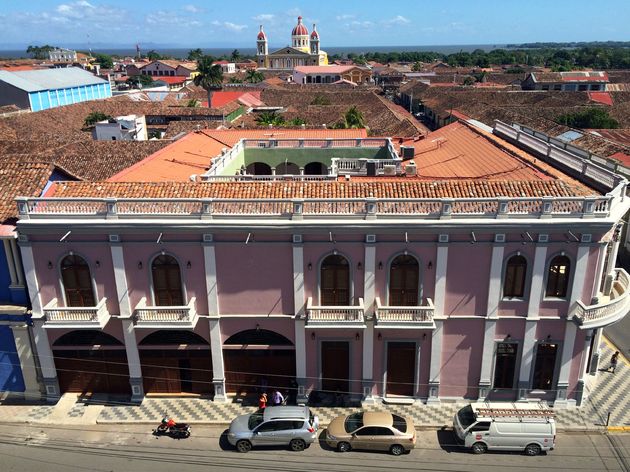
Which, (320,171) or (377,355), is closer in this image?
(377,355)

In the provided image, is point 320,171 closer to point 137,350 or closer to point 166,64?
point 137,350

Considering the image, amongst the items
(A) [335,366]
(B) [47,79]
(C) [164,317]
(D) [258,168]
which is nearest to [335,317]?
(A) [335,366]

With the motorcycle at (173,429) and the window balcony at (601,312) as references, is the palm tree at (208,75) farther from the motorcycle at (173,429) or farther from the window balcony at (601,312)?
the window balcony at (601,312)

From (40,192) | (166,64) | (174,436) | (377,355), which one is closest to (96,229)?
(40,192)

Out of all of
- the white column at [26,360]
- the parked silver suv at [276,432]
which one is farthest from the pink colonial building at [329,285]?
the parked silver suv at [276,432]

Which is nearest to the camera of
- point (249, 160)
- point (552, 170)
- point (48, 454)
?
point (48, 454)

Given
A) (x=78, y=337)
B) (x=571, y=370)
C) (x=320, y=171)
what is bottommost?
(x=571, y=370)

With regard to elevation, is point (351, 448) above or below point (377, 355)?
below
